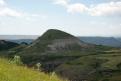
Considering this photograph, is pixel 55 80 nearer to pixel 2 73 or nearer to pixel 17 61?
pixel 2 73

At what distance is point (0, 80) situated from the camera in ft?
42.9

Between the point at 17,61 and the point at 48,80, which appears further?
the point at 17,61

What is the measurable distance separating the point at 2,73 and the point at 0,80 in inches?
63.1

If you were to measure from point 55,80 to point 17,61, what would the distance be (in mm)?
6338

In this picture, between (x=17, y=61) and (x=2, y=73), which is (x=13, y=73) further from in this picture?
(x=17, y=61)

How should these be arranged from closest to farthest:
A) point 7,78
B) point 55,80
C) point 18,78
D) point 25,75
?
point 7,78 < point 18,78 < point 25,75 < point 55,80

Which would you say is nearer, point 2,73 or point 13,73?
point 2,73

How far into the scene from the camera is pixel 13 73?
15805 mm

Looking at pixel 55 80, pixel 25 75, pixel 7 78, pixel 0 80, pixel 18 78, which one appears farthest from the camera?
pixel 55 80

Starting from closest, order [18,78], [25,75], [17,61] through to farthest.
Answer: [18,78] → [25,75] → [17,61]

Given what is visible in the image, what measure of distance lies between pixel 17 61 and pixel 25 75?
730cm

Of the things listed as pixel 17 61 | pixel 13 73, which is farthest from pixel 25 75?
pixel 17 61

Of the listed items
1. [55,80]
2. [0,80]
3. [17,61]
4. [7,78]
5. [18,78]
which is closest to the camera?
[0,80]

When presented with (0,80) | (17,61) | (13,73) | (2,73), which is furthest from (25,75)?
(17,61)
